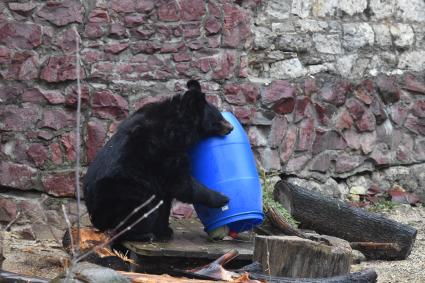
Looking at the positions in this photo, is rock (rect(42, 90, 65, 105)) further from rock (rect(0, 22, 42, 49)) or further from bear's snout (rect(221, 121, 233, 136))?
bear's snout (rect(221, 121, 233, 136))

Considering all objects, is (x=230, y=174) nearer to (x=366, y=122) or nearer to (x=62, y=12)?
(x=62, y=12)

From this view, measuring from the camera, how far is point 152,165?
6.38 metres

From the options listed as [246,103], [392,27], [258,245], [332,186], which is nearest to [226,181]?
[258,245]

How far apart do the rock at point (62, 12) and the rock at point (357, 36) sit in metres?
2.86

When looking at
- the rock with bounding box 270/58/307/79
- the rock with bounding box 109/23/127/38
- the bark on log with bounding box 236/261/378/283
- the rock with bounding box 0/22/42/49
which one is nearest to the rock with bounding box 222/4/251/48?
the rock with bounding box 270/58/307/79

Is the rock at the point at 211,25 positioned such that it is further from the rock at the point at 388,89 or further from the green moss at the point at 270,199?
the rock at the point at 388,89

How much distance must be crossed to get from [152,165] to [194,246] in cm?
68

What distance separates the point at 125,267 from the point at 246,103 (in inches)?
105

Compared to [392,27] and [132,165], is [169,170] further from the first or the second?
[392,27]

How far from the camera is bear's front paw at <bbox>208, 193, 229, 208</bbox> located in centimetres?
645

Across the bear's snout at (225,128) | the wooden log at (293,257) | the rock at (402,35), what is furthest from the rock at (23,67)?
the rock at (402,35)

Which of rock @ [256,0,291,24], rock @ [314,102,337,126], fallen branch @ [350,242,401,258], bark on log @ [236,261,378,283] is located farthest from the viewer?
rock @ [314,102,337,126]

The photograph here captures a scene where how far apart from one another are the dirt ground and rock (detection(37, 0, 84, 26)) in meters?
1.91

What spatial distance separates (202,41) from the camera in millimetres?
8258
